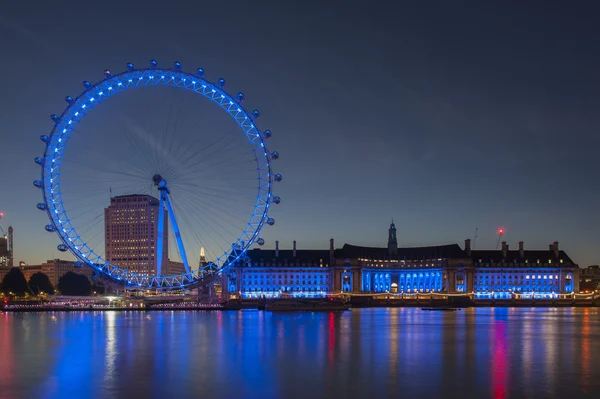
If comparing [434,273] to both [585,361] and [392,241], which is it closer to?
[392,241]

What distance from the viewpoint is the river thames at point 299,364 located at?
28886 mm

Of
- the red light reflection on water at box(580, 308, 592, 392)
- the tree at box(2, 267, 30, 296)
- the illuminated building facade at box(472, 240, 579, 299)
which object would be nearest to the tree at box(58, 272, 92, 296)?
the tree at box(2, 267, 30, 296)

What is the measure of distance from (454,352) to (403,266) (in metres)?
130

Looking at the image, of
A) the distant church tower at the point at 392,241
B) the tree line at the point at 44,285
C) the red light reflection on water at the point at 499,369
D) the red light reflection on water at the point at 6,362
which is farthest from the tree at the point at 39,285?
the red light reflection on water at the point at 499,369

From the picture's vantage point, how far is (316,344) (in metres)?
47.4

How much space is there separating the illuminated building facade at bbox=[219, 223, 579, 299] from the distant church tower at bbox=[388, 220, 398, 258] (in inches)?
322

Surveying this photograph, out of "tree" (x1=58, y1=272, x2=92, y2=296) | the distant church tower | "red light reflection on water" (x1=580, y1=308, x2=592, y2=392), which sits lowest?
"tree" (x1=58, y1=272, x2=92, y2=296)

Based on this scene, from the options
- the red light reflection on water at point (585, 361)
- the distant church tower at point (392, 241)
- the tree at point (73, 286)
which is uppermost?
the distant church tower at point (392, 241)

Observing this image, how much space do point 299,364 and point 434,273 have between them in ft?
441

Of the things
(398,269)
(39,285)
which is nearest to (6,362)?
(398,269)

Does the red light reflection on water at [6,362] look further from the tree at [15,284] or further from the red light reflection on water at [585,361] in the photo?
the tree at [15,284]

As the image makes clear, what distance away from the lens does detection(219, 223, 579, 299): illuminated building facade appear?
163 meters

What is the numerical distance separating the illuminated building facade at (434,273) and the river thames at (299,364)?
10492 cm

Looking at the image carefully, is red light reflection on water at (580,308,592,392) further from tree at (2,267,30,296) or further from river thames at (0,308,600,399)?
tree at (2,267,30,296)
